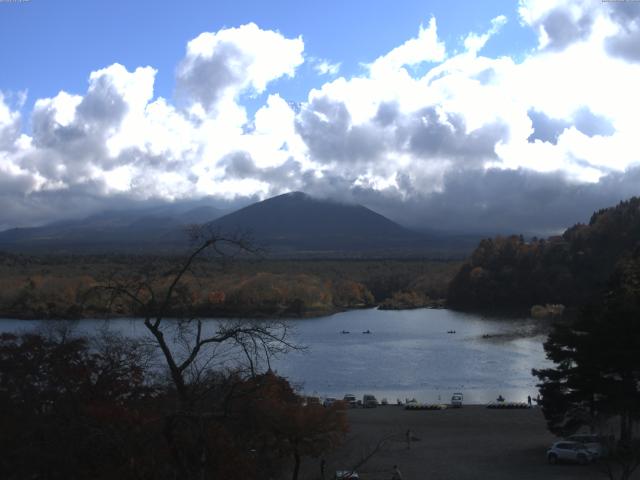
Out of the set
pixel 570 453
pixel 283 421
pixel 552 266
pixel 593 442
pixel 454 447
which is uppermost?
A: pixel 552 266

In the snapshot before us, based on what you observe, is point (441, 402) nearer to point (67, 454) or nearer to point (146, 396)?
point (146, 396)

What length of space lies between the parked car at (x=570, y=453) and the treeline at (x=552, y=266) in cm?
4290

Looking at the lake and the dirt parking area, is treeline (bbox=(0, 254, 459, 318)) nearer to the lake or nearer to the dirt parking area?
the lake

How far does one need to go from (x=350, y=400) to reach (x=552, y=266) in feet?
129

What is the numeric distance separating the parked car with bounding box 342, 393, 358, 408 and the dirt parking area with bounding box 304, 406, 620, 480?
1.02 metres

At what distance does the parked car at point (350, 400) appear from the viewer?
22.4 m

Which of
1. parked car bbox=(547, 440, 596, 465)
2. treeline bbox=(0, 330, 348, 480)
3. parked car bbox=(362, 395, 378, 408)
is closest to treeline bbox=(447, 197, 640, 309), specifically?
parked car bbox=(362, 395, 378, 408)

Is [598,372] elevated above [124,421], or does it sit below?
below

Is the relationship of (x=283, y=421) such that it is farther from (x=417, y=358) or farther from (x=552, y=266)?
(x=552, y=266)

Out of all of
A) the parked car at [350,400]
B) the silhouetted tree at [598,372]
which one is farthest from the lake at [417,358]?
the silhouetted tree at [598,372]

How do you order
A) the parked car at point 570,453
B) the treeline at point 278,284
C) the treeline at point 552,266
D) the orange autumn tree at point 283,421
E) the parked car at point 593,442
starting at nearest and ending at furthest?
the orange autumn tree at point 283,421 → the parked car at point 593,442 → the parked car at point 570,453 → the treeline at point 278,284 → the treeline at point 552,266

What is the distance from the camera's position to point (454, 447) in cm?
1559

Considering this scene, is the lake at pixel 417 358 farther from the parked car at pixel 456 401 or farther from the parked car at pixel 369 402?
the parked car at pixel 369 402

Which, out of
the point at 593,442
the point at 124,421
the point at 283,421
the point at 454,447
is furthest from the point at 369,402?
the point at 124,421
